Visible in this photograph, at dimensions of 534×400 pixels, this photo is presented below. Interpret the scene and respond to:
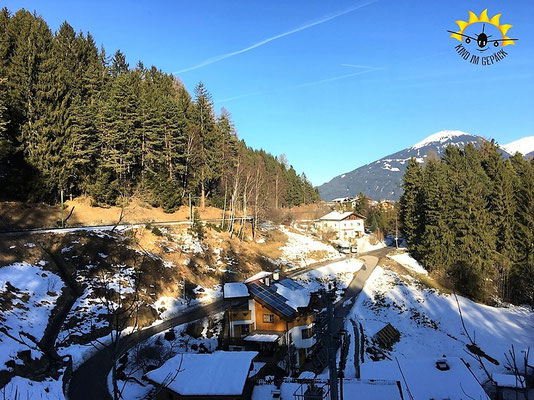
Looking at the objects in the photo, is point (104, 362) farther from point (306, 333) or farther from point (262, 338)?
point (306, 333)

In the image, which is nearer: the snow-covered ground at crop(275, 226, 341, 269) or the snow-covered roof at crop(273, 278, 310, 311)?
the snow-covered roof at crop(273, 278, 310, 311)

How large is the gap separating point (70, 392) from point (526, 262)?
49.8 metres

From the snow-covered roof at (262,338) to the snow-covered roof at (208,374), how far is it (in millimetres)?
5933

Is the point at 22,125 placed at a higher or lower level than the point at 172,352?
higher

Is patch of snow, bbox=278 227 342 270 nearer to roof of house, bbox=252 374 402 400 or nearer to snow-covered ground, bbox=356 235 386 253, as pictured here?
snow-covered ground, bbox=356 235 386 253

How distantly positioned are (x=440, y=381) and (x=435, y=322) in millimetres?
18465

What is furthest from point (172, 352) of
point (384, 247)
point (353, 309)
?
point (384, 247)

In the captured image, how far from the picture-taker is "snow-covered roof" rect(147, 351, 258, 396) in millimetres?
16500

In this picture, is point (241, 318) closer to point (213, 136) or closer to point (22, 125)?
point (22, 125)

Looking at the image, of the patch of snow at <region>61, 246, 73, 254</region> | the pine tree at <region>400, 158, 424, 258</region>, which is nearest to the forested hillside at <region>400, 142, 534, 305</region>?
the pine tree at <region>400, 158, 424, 258</region>

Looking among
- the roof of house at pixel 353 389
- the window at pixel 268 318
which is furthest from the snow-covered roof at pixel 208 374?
the window at pixel 268 318

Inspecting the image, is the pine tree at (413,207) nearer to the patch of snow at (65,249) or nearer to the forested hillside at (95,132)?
the forested hillside at (95,132)

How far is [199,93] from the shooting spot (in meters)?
64.9

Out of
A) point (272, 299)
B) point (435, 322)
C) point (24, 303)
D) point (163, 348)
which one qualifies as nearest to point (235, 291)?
point (272, 299)
